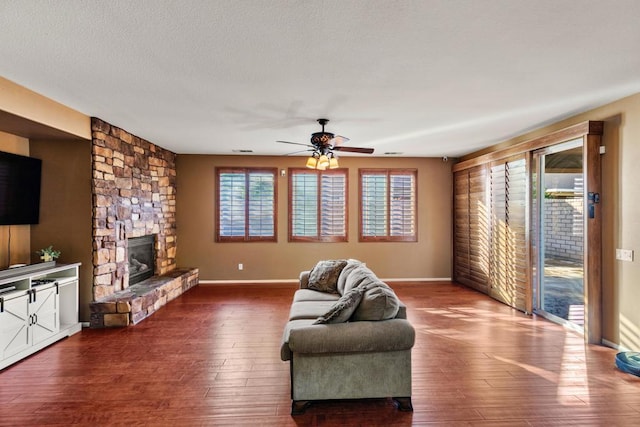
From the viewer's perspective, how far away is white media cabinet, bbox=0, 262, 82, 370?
3051mm

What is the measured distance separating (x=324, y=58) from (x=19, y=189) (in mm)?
3702

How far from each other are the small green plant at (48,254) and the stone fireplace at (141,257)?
1.07 meters

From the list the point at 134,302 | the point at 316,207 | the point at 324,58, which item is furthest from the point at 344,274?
Answer: the point at 316,207

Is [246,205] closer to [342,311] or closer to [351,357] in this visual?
[342,311]

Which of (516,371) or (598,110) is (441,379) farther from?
(598,110)

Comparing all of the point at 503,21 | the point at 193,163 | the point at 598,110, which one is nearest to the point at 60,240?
the point at 193,163

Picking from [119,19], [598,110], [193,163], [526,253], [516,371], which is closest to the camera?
[119,19]

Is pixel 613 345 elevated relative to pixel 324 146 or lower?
lower

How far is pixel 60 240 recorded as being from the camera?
4023 millimetres

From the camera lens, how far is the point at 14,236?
3.78m

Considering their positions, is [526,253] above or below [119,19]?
below

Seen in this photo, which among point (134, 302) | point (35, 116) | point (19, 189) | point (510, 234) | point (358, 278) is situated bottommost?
point (134, 302)

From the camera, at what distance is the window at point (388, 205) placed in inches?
266

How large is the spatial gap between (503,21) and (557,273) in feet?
12.0
